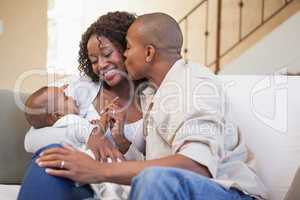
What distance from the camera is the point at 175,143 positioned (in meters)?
1.02

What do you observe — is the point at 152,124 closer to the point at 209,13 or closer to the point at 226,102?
the point at 226,102

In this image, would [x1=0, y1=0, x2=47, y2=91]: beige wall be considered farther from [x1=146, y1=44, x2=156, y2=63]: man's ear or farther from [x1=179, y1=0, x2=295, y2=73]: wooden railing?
[x1=146, y1=44, x2=156, y2=63]: man's ear

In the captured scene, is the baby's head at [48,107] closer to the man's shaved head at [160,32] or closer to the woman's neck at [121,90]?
the woman's neck at [121,90]

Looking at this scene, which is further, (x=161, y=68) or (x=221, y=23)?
(x=221, y=23)

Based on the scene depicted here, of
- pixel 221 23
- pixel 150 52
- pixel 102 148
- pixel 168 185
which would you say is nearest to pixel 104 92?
pixel 102 148

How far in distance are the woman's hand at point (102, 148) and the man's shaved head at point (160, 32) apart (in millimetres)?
350

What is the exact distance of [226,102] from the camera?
1150 mm

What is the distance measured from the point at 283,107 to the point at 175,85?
0.46 m

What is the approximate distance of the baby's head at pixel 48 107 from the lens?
1530mm

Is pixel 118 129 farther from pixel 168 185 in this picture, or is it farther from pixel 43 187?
pixel 168 185

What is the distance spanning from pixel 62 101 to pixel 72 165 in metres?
0.62

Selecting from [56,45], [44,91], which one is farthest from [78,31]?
[44,91]

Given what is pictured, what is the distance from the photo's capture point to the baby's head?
5.02 ft

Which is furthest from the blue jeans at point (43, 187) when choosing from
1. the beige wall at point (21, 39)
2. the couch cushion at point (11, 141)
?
the beige wall at point (21, 39)
